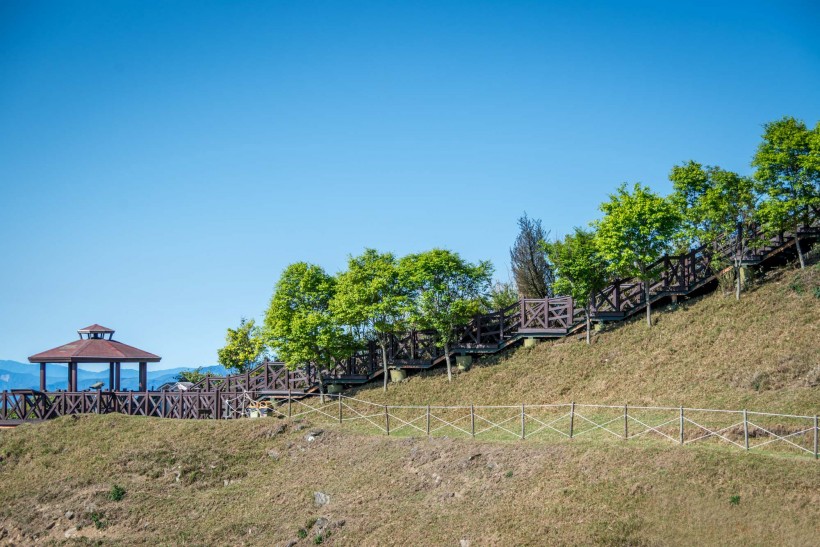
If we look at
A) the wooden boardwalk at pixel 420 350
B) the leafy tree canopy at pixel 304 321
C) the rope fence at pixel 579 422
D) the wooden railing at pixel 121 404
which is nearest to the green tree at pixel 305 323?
the leafy tree canopy at pixel 304 321

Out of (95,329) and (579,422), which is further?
(95,329)

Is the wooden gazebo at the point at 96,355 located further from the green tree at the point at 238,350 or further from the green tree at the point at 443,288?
the green tree at the point at 443,288

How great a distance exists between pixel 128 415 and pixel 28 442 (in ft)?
15.4

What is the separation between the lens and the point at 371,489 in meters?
26.6

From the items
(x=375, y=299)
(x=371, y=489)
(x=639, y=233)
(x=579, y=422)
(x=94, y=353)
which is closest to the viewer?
(x=371, y=489)

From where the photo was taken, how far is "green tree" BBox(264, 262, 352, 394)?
38.3 metres

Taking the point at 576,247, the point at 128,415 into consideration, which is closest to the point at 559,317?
the point at 576,247

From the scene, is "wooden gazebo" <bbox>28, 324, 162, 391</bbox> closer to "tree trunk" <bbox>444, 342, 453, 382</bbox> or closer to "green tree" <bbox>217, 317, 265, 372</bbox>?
"green tree" <bbox>217, 317, 265, 372</bbox>

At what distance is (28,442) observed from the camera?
38.2m

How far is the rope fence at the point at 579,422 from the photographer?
76.9 ft

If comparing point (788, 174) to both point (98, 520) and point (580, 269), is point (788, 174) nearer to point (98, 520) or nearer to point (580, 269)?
point (580, 269)

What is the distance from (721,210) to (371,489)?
66.3 ft

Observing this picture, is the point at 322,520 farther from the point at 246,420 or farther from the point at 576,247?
the point at 576,247

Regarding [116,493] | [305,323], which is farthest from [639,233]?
[116,493]
